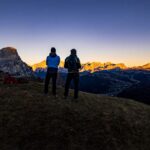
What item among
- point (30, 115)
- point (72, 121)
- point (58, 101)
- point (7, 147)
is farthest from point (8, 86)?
point (7, 147)

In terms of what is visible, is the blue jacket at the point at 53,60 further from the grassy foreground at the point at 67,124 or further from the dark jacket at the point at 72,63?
the grassy foreground at the point at 67,124

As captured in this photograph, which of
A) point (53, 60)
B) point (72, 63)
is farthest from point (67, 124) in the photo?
point (53, 60)

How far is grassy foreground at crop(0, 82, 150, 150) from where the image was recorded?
16500 mm

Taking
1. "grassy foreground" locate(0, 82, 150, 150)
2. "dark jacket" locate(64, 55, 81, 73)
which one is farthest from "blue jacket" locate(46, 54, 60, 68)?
"grassy foreground" locate(0, 82, 150, 150)

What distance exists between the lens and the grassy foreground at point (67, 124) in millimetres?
16500

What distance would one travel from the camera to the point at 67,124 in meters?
18.5

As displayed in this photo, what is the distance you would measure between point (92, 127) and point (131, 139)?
2.63m

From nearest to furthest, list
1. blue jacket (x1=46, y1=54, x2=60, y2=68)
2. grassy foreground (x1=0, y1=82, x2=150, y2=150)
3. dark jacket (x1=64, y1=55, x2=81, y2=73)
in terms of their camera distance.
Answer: grassy foreground (x1=0, y1=82, x2=150, y2=150) → dark jacket (x1=64, y1=55, x2=81, y2=73) → blue jacket (x1=46, y1=54, x2=60, y2=68)

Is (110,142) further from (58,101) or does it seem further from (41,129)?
(58,101)

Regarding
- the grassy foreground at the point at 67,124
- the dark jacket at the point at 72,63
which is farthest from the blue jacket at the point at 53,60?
the grassy foreground at the point at 67,124

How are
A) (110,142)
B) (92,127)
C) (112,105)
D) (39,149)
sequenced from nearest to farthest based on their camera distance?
(39,149) < (110,142) < (92,127) < (112,105)

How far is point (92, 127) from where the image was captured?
18500 mm

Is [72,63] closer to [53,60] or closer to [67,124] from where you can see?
[53,60]

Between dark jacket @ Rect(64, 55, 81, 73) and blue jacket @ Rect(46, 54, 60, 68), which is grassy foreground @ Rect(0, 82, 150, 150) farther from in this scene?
blue jacket @ Rect(46, 54, 60, 68)
